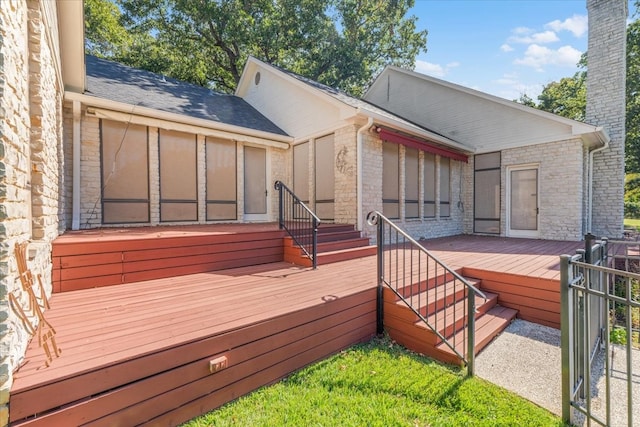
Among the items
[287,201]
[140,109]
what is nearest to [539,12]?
[287,201]

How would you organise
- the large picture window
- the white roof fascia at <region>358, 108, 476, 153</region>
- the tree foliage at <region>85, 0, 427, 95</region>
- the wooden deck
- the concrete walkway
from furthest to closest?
1. the tree foliage at <region>85, 0, 427, 95</region>
2. the white roof fascia at <region>358, 108, 476, 153</region>
3. the large picture window
4. the concrete walkway
5. the wooden deck

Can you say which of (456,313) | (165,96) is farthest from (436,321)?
(165,96)

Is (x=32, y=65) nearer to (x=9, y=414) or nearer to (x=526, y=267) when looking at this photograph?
(x=9, y=414)

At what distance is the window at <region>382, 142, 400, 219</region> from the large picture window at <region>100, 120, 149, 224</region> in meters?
5.15

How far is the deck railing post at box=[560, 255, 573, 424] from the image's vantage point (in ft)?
7.20

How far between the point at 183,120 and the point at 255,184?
220cm

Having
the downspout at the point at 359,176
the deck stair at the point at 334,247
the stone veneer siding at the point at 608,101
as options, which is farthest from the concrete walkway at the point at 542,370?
the stone veneer siding at the point at 608,101

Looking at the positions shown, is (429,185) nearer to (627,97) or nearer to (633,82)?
(633,82)

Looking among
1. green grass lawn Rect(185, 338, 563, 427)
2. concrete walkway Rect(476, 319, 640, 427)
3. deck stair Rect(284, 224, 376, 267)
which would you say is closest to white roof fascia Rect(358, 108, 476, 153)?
deck stair Rect(284, 224, 376, 267)

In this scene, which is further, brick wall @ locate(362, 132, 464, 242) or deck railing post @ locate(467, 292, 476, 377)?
brick wall @ locate(362, 132, 464, 242)

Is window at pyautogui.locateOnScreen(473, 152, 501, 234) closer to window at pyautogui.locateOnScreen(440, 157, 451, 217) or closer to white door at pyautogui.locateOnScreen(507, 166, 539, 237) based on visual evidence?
white door at pyautogui.locateOnScreen(507, 166, 539, 237)

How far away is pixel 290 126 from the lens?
26.2 feet

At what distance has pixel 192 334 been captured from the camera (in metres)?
2.22

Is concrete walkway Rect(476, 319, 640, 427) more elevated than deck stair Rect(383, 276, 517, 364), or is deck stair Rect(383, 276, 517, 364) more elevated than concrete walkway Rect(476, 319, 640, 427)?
deck stair Rect(383, 276, 517, 364)
